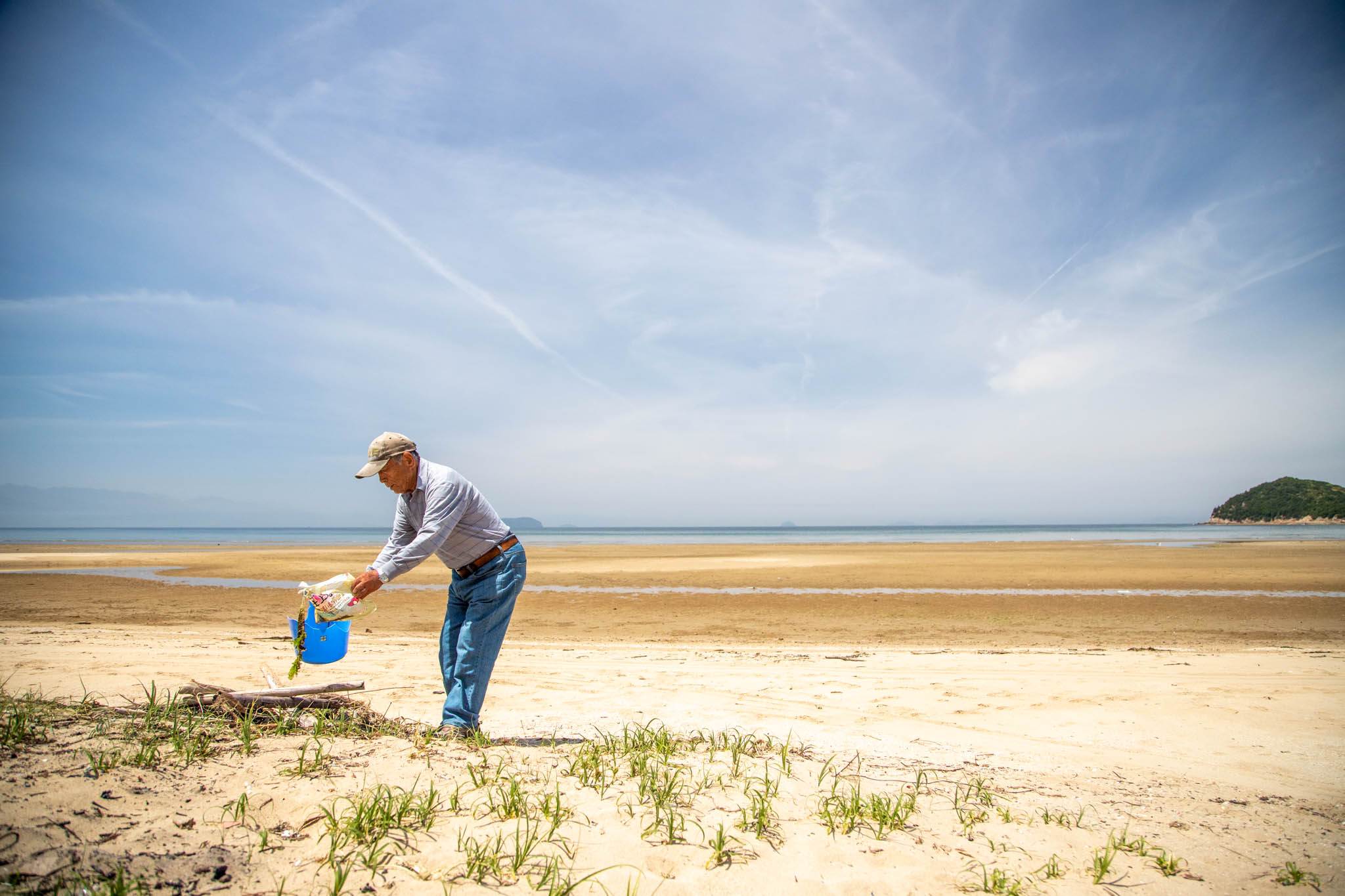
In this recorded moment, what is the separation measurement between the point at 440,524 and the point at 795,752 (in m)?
2.49

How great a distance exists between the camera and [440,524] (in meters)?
3.77

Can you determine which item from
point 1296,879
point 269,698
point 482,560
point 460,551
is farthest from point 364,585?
point 1296,879

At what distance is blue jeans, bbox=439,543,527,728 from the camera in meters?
3.99

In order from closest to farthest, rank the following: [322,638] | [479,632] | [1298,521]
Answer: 1. [479,632]
2. [322,638]
3. [1298,521]

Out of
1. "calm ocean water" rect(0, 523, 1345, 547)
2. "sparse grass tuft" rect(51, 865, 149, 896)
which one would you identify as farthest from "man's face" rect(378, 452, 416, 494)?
"calm ocean water" rect(0, 523, 1345, 547)

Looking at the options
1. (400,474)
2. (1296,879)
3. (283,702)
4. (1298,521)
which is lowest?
(1298,521)

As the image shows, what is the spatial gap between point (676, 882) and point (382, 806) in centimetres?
128

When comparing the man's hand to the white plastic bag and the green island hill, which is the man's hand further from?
the green island hill

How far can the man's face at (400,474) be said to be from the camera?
3.84 meters

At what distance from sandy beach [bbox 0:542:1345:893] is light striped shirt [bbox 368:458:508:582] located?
105 centimetres

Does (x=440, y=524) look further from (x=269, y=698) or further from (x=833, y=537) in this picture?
(x=833, y=537)

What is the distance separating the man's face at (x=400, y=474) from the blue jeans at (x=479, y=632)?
0.70 m

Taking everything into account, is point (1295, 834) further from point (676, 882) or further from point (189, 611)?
point (189, 611)

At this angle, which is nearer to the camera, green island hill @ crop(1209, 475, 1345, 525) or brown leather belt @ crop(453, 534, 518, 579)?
brown leather belt @ crop(453, 534, 518, 579)
